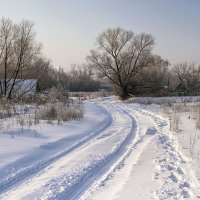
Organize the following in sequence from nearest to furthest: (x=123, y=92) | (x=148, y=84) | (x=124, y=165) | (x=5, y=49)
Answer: (x=124, y=165)
(x=5, y=49)
(x=123, y=92)
(x=148, y=84)

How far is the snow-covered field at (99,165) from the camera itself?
6898 millimetres

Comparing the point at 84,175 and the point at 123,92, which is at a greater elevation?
the point at 123,92

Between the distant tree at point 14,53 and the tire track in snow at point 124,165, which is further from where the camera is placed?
the distant tree at point 14,53

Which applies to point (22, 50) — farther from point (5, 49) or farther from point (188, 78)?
point (188, 78)

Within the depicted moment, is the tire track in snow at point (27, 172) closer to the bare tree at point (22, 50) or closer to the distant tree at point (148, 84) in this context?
the bare tree at point (22, 50)

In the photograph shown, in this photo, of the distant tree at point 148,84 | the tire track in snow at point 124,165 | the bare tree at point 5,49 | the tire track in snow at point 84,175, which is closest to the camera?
the tire track in snow at point 84,175

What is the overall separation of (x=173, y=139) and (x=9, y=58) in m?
26.7

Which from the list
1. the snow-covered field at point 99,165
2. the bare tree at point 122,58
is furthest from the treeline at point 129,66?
the snow-covered field at point 99,165

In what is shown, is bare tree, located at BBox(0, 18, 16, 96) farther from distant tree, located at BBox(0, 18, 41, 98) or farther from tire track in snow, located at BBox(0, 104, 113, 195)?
tire track in snow, located at BBox(0, 104, 113, 195)

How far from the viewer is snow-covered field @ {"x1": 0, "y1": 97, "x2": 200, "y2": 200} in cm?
690

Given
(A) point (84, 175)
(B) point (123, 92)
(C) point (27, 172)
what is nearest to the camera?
(A) point (84, 175)

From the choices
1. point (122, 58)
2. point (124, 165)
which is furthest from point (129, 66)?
point (124, 165)

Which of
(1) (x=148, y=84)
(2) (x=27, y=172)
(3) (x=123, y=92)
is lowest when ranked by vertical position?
(2) (x=27, y=172)

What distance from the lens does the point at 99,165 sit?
9.33 m
